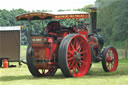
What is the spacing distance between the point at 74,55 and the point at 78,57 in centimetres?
17

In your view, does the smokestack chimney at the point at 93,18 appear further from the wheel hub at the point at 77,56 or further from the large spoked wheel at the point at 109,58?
the wheel hub at the point at 77,56

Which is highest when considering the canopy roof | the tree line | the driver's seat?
the canopy roof

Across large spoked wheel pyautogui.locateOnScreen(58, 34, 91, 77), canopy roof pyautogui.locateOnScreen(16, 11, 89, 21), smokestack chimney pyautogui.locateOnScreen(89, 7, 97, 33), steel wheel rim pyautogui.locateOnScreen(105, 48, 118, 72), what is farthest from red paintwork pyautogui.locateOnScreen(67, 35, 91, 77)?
smokestack chimney pyautogui.locateOnScreen(89, 7, 97, 33)

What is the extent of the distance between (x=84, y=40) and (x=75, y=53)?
72 centimetres

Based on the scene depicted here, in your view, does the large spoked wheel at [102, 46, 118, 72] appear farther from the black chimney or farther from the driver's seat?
the driver's seat

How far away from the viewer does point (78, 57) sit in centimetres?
1244

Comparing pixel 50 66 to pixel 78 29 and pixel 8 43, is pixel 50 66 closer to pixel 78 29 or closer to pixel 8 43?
pixel 78 29

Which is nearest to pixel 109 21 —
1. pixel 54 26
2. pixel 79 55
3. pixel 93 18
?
pixel 93 18

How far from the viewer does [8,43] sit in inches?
795

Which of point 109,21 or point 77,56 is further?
point 109,21

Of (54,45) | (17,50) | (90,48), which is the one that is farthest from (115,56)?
(17,50)

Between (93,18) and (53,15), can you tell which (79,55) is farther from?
(93,18)

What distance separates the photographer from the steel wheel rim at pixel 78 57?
12.3 meters

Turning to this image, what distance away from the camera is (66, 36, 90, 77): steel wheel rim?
12312 mm
